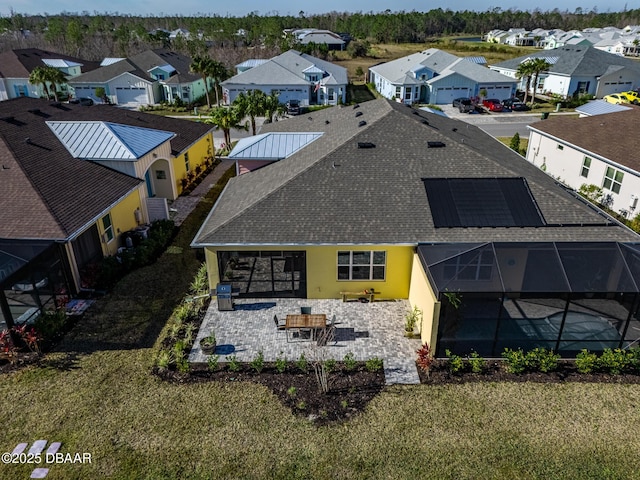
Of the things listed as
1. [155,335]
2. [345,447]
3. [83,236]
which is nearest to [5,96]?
[83,236]

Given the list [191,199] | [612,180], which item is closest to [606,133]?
[612,180]

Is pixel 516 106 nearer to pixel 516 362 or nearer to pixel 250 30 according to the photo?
pixel 516 362

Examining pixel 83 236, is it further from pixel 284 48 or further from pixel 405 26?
pixel 405 26

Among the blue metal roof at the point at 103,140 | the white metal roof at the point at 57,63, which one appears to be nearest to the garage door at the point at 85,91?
the white metal roof at the point at 57,63

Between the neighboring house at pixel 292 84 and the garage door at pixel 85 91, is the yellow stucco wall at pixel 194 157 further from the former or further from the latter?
the garage door at pixel 85 91

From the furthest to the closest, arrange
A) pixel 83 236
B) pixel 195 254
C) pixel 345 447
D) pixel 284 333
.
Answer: pixel 195 254 < pixel 83 236 < pixel 284 333 < pixel 345 447

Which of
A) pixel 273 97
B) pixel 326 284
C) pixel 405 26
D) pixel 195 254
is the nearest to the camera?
pixel 326 284

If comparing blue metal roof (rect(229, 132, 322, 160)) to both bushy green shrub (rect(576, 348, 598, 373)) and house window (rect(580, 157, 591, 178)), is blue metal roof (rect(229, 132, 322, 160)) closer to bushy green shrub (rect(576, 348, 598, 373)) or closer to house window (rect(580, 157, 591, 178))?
bushy green shrub (rect(576, 348, 598, 373))
